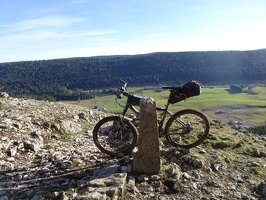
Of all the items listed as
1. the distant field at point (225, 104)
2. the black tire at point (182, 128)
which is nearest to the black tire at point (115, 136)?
the black tire at point (182, 128)

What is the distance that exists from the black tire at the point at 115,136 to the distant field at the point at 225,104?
3225 inches

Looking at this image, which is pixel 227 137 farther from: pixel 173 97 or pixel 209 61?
pixel 209 61

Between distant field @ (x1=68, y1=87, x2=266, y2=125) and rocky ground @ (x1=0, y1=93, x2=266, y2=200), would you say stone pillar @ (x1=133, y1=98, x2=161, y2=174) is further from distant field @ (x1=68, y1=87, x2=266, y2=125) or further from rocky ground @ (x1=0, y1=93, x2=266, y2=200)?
distant field @ (x1=68, y1=87, x2=266, y2=125)

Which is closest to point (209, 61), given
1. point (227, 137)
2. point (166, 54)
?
point (166, 54)

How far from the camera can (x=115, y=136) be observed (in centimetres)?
949

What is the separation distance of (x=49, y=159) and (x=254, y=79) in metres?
189

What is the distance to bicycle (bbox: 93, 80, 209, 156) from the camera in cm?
898

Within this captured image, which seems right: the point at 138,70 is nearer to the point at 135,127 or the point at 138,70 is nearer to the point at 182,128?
the point at 182,128

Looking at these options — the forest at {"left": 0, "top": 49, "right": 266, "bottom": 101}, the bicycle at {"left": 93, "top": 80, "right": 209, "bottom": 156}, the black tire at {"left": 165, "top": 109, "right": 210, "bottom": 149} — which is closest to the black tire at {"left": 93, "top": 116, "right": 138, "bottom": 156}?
the bicycle at {"left": 93, "top": 80, "right": 209, "bottom": 156}

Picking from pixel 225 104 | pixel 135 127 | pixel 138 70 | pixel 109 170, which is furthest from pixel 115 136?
pixel 138 70

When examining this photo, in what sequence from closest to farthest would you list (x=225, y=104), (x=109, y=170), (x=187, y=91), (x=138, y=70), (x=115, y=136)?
(x=109, y=170) < (x=187, y=91) < (x=115, y=136) < (x=225, y=104) < (x=138, y=70)

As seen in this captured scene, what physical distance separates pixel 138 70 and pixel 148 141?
16431 cm

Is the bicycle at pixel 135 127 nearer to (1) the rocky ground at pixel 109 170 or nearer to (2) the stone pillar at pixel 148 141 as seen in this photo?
(1) the rocky ground at pixel 109 170

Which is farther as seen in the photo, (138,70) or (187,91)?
(138,70)
